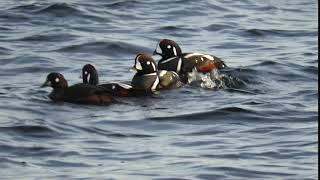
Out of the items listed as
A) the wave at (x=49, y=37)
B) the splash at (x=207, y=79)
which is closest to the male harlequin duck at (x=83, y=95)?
the splash at (x=207, y=79)

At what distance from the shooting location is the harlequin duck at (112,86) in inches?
613

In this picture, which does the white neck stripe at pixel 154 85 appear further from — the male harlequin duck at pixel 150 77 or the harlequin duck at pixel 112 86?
the harlequin duck at pixel 112 86

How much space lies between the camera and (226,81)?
17.0 meters

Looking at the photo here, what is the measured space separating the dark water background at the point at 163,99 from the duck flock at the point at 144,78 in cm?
23

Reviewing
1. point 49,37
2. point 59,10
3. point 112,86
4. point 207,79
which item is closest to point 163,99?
point 112,86

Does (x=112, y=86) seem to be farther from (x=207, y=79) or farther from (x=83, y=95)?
(x=207, y=79)

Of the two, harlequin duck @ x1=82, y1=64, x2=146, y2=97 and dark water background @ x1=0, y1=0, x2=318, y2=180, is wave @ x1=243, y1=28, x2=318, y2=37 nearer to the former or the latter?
dark water background @ x1=0, y1=0, x2=318, y2=180

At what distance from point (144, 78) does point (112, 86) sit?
95 cm

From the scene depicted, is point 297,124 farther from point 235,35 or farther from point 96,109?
point 235,35

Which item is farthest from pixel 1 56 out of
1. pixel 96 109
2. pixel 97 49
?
pixel 96 109

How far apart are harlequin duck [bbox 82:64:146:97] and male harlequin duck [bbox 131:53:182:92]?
0.32 meters

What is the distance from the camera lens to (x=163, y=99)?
15.8m

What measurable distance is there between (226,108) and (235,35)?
7716 millimetres

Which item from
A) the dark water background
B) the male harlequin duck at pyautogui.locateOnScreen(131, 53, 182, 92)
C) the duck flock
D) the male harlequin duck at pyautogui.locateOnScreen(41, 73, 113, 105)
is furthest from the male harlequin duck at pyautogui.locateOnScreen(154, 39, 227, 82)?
the male harlequin duck at pyautogui.locateOnScreen(41, 73, 113, 105)
